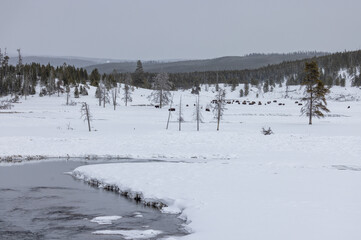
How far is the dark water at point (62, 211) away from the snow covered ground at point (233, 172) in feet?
4.03

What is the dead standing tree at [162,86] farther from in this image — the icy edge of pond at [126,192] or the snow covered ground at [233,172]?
the icy edge of pond at [126,192]

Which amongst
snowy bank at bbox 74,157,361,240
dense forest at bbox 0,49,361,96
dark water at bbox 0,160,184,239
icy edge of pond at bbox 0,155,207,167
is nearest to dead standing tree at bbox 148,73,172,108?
dense forest at bbox 0,49,361,96

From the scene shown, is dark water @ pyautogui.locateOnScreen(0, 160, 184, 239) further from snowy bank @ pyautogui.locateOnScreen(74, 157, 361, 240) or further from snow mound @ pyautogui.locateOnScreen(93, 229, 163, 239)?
snowy bank @ pyautogui.locateOnScreen(74, 157, 361, 240)

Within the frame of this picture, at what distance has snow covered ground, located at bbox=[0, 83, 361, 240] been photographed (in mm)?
13242

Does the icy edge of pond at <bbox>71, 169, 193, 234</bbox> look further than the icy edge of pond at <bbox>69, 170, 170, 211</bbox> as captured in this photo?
No

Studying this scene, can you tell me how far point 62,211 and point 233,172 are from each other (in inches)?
433

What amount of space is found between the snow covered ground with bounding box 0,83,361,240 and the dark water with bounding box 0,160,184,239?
4.03 feet

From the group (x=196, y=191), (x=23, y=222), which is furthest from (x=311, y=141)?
(x=23, y=222)

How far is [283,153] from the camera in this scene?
32312mm

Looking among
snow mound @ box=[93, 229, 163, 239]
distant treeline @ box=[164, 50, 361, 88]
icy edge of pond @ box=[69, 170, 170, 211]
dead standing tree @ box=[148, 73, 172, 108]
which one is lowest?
icy edge of pond @ box=[69, 170, 170, 211]

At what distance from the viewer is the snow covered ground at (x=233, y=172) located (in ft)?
43.4

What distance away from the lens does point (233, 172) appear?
23.2 meters

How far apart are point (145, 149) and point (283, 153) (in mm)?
12447

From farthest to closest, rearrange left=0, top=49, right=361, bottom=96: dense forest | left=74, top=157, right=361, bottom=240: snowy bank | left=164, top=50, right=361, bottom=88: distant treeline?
left=164, top=50, right=361, bottom=88: distant treeline, left=0, top=49, right=361, bottom=96: dense forest, left=74, top=157, right=361, bottom=240: snowy bank
